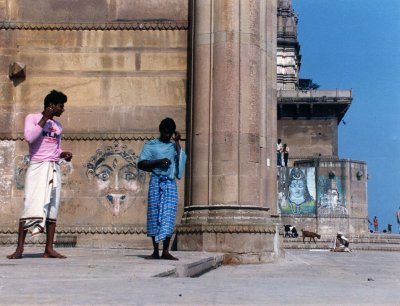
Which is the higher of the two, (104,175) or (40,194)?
(104,175)

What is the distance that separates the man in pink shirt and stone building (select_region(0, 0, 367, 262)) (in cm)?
417

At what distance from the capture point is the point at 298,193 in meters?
51.8

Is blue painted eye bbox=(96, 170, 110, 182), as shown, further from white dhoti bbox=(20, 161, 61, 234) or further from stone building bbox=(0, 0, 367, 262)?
white dhoti bbox=(20, 161, 61, 234)

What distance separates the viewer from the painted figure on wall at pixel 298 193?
170 feet

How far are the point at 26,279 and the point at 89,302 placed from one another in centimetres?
159

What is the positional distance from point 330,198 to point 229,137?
1572 inches

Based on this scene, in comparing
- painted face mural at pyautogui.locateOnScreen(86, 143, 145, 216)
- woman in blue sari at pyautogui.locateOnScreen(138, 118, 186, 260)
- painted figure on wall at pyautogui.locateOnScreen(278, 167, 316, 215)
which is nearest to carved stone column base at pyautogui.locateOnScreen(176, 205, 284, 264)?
painted face mural at pyautogui.locateOnScreen(86, 143, 145, 216)

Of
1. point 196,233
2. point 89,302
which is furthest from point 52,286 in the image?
point 196,233

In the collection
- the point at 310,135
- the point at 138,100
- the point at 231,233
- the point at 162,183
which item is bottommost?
the point at 231,233

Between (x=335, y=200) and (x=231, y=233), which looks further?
(x=335, y=200)

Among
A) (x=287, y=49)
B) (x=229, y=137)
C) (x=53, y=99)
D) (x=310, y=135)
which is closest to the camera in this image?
(x=53, y=99)

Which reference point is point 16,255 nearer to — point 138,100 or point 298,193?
point 138,100

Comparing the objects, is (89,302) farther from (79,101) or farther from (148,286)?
(79,101)

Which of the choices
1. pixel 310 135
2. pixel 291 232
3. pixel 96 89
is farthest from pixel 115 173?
pixel 310 135
